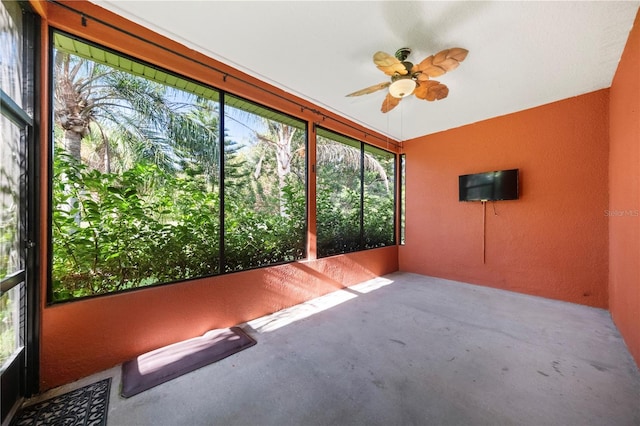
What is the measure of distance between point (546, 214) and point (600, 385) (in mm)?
2462

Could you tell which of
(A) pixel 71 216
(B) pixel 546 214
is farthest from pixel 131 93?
(B) pixel 546 214

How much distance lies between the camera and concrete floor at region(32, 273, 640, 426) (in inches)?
58.2

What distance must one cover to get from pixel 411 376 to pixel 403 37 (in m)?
2.79

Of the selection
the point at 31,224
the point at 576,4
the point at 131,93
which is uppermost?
the point at 576,4

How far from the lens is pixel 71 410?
1522mm

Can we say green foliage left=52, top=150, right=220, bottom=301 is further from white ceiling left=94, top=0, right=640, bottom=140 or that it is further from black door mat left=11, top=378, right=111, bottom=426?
white ceiling left=94, top=0, right=640, bottom=140

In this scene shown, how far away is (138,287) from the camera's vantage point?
214 centimetres

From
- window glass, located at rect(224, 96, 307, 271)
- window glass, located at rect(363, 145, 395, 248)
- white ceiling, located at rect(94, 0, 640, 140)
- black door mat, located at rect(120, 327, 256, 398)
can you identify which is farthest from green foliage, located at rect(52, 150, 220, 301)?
window glass, located at rect(363, 145, 395, 248)

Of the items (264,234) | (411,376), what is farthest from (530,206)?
(264,234)

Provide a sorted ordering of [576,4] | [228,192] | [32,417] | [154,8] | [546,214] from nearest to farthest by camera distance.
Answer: [32,417] → [576,4] → [154,8] → [228,192] → [546,214]

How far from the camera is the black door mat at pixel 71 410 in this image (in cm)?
144

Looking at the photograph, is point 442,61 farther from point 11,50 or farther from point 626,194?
point 11,50

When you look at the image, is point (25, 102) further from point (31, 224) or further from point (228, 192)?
point (228, 192)

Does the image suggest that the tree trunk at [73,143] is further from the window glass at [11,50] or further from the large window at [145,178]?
the window glass at [11,50]
